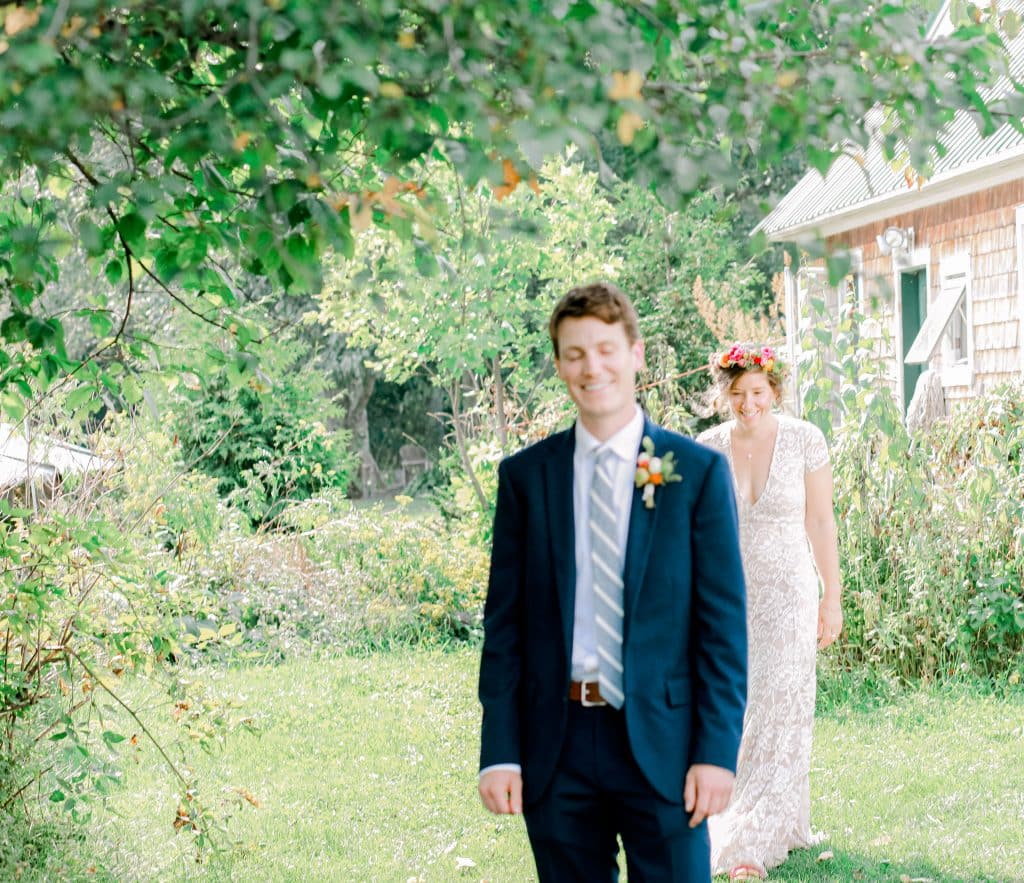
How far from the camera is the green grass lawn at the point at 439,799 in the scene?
548 centimetres

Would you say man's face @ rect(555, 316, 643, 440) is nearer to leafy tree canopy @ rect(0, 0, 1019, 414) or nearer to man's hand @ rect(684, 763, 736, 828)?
leafy tree canopy @ rect(0, 0, 1019, 414)

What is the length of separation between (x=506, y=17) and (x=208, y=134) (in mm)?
521

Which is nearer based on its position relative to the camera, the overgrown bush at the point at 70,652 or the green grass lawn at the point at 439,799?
the overgrown bush at the point at 70,652

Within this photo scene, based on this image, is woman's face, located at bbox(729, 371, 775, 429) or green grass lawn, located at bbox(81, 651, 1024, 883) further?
green grass lawn, located at bbox(81, 651, 1024, 883)

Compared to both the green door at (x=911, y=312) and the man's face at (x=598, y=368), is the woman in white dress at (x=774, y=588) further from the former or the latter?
the green door at (x=911, y=312)

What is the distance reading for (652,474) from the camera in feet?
9.19

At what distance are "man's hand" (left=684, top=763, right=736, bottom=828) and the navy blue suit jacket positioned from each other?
2 cm

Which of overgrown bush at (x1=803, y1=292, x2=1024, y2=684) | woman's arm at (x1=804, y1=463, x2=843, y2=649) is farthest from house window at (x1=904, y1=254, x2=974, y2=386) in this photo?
woman's arm at (x1=804, y1=463, x2=843, y2=649)

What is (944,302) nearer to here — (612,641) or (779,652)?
(779,652)

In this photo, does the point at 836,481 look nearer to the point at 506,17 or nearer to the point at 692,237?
the point at 506,17

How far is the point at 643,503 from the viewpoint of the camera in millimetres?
2816

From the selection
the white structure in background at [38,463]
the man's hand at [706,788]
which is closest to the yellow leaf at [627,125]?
the man's hand at [706,788]

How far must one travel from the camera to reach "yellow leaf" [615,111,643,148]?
213 cm

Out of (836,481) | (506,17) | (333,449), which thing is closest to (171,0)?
(506,17)
